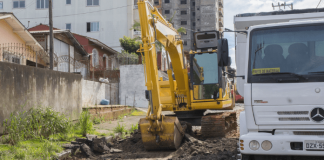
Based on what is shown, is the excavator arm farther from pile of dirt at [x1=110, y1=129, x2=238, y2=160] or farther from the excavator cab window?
the excavator cab window

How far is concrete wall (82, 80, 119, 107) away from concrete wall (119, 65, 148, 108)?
1.02 metres

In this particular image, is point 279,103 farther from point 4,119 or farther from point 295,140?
point 4,119

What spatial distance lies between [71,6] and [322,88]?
1568 inches

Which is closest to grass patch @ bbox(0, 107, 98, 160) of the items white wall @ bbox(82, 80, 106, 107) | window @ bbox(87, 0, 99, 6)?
white wall @ bbox(82, 80, 106, 107)

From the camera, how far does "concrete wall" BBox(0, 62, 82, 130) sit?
25.9 ft

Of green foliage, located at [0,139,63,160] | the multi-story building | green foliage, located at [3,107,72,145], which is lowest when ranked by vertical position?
green foliage, located at [0,139,63,160]

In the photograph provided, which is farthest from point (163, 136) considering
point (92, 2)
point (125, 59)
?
point (92, 2)

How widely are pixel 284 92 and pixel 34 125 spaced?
6.21m

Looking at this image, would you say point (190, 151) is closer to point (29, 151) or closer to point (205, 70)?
point (29, 151)

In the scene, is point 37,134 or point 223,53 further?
point 37,134

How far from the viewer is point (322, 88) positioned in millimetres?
4887

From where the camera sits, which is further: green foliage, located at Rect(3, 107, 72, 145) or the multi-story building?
the multi-story building

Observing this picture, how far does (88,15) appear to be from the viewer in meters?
40.7

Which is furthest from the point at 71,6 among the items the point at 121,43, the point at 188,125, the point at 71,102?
the point at 188,125
